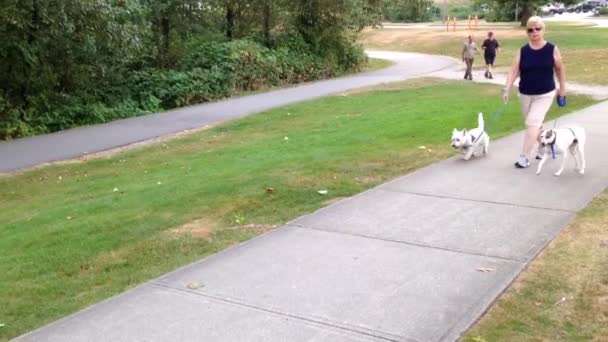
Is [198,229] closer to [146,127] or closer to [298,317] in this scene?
[298,317]

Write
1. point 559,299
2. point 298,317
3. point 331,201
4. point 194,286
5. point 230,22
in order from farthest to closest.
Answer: point 230,22, point 331,201, point 194,286, point 559,299, point 298,317

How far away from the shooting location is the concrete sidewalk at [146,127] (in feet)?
43.6

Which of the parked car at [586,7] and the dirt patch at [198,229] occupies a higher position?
the dirt patch at [198,229]

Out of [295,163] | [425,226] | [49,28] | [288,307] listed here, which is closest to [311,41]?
[49,28]

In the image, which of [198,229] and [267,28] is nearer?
[198,229]

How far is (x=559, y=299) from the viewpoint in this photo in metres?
4.75

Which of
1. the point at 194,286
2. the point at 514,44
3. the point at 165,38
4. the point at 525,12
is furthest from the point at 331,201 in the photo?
the point at 525,12

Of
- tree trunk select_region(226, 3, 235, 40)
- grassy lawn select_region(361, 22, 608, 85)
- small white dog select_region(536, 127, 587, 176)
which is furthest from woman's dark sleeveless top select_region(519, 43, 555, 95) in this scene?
tree trunk select_region(226, 3, 235, 40)

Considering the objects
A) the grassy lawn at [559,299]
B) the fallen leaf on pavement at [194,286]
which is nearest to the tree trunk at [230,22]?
the grassy lawn at [559,299]

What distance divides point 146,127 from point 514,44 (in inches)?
1136

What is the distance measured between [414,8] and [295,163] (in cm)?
2593

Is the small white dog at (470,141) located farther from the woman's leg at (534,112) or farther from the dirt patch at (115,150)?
the dirt patch at (115,150)

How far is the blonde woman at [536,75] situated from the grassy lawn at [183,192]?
1545 mm

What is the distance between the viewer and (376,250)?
5891 millimetres
